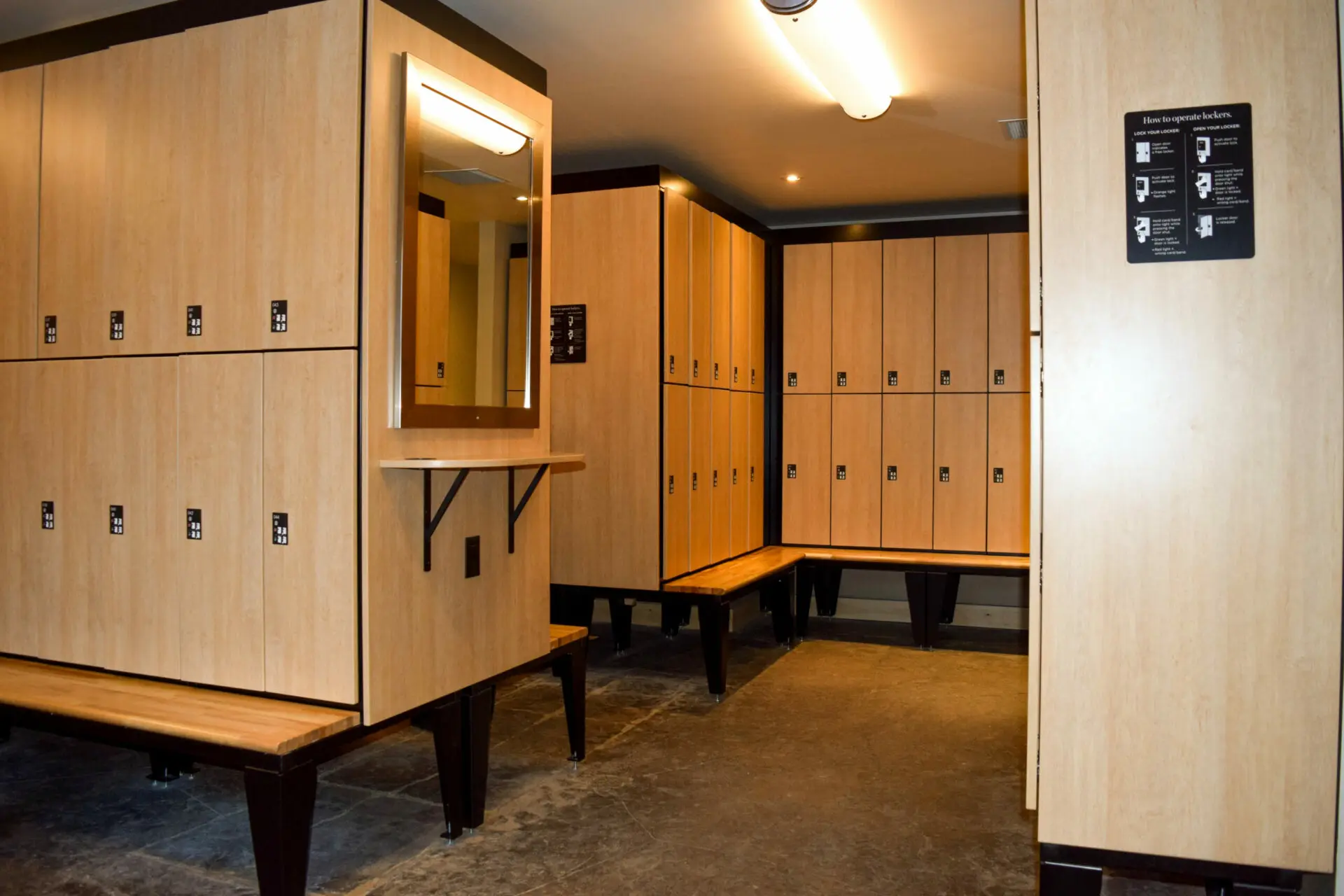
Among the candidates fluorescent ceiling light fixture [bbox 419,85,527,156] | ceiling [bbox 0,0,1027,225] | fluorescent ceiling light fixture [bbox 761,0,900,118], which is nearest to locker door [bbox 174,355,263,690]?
fluorescent ceiling light fixture [bbox 419,85,527,156]

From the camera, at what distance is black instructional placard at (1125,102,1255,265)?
7.18 ft

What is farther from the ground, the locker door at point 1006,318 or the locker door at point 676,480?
the locker door at point 1006,318

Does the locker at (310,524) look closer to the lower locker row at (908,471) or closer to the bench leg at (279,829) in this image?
the bench leg at (279,829)

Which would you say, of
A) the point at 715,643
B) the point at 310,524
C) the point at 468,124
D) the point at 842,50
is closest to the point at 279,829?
the point at 310,524

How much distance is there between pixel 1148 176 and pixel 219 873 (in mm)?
3250

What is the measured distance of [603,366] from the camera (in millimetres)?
5531

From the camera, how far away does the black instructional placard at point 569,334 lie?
5.58 m

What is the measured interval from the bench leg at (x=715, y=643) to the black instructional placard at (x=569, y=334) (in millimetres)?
1556

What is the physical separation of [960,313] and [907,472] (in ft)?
3.86

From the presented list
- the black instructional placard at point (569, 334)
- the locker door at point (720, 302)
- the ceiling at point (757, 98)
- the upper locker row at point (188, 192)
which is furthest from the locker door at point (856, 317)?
the upper locker row at point (188, 192)

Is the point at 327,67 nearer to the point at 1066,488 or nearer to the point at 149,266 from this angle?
the point at 149,266

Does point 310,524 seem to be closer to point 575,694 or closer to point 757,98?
point 575,694

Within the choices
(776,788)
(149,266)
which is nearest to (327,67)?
(149,266)

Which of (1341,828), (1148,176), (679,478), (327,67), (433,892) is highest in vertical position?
(327,67)
